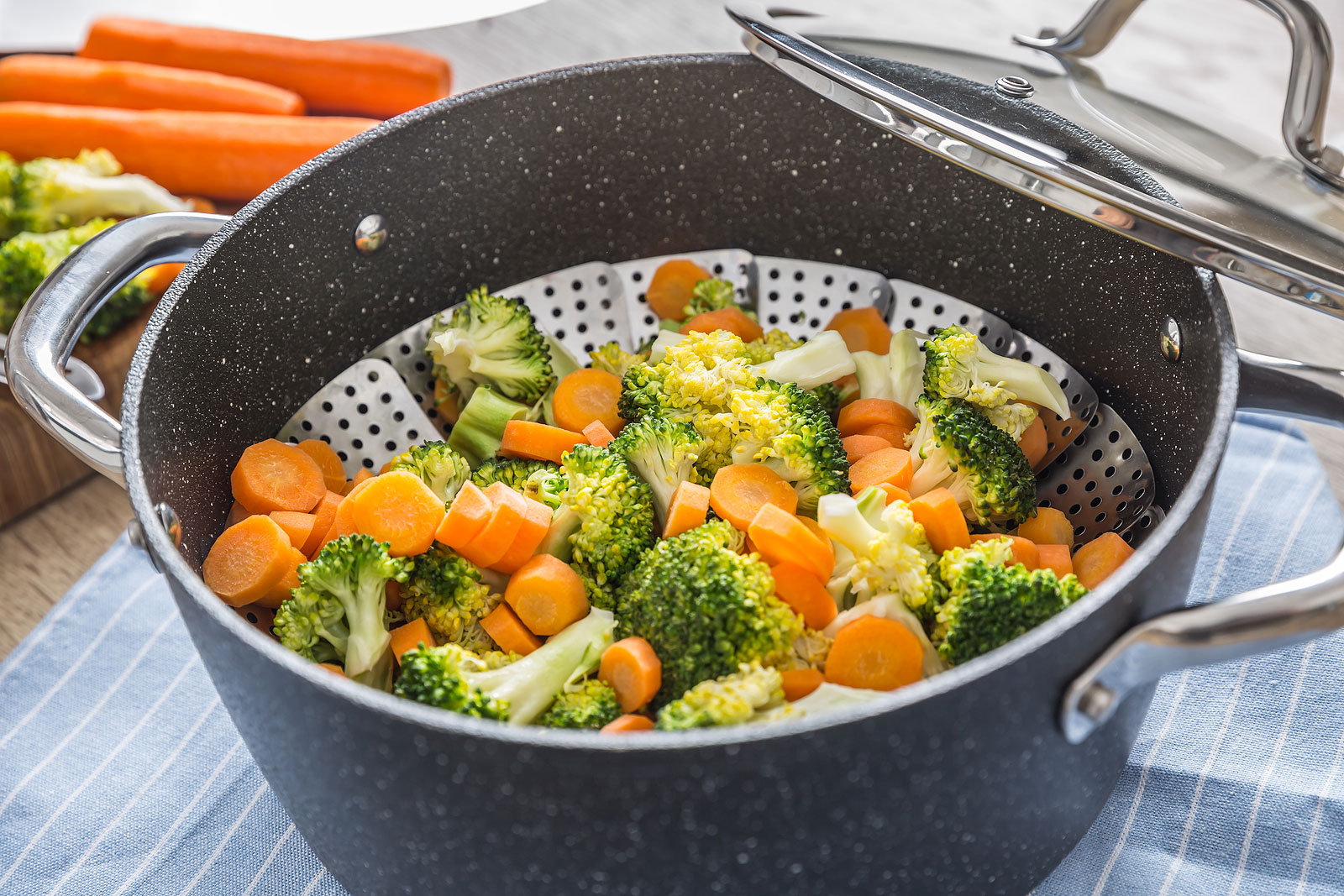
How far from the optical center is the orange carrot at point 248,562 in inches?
39.8

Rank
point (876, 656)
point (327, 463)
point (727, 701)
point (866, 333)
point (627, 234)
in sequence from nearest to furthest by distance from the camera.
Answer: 1. point (727, 701)
2. point (876, 656)
3. point (327, 463)
4. point (866, 333)
5. point (627, 234)

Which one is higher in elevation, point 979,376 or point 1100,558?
point 979,376

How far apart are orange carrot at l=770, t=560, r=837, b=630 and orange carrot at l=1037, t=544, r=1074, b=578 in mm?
240

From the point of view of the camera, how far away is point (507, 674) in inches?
36.6

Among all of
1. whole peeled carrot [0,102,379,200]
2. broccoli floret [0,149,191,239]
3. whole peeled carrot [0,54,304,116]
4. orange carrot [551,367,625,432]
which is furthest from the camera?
whole peeled carrot [0,54,304,116]

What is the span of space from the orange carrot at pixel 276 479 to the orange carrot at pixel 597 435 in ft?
0.93

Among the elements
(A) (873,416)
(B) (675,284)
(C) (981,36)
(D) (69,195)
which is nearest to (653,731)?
(A) (873,416)

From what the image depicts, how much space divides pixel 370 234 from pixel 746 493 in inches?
21.5

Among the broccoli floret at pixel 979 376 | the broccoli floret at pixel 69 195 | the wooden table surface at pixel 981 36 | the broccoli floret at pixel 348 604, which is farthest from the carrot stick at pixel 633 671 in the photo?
the wooden table surface at pixel 981 36

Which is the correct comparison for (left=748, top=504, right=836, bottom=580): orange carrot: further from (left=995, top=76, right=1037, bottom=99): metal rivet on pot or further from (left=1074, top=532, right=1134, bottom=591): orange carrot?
(left=995, top=76, right=1037, bottom=99): metal rivet on pot

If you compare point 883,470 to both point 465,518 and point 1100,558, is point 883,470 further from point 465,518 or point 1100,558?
point 465,518

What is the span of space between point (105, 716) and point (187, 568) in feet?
2.12

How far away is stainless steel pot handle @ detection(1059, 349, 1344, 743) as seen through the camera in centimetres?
70

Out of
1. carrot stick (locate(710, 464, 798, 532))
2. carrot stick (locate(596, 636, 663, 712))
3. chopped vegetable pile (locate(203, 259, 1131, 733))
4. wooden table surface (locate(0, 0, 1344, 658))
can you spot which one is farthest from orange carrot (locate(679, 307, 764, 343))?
wooden table surface (locate(0, 0, 1344, 658))
